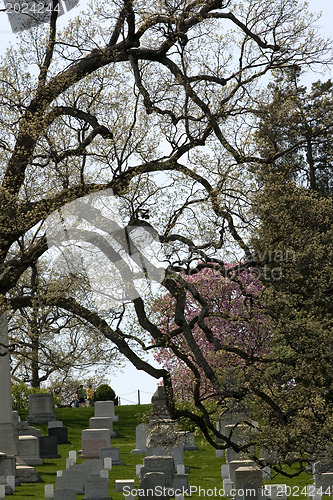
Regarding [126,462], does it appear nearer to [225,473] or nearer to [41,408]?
[225,473]

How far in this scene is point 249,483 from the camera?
48.8 ft

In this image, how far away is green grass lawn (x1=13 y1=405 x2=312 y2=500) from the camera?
17.3m

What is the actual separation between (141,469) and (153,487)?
99.1 inches

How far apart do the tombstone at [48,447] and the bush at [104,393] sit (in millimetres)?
12055

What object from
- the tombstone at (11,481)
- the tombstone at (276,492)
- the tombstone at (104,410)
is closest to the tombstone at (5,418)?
the tombstone at (11,481)

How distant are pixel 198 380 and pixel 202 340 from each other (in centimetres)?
1355

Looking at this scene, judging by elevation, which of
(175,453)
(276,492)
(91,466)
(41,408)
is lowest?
(276,492)

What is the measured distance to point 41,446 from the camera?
23938 mm

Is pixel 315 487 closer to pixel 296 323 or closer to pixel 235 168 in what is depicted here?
pixel 296 323

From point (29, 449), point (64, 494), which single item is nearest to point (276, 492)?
point (64, 494)

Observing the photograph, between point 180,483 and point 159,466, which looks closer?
point 180,483

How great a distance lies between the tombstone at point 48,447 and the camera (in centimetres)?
2391

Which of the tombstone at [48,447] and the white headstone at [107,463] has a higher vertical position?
the tombstone at [48,447]

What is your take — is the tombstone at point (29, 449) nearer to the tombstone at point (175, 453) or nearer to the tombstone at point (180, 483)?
the tombstone at point (175, 453)
